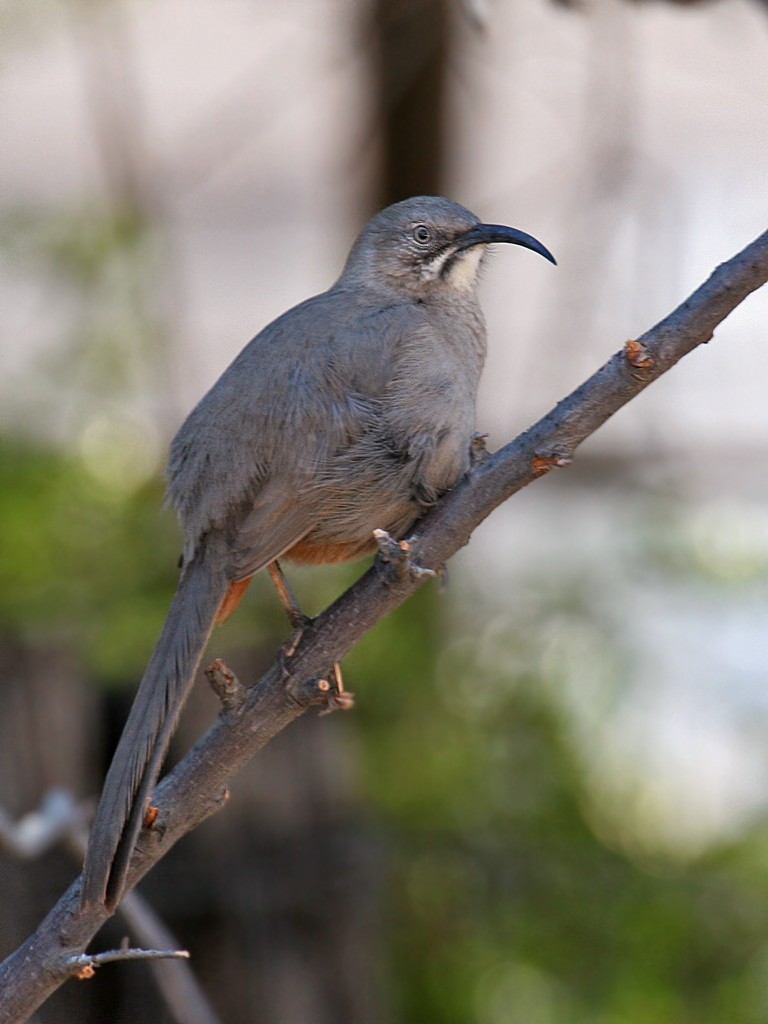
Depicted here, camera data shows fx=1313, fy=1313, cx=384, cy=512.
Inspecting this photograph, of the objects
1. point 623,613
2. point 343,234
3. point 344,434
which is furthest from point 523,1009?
point 343,234

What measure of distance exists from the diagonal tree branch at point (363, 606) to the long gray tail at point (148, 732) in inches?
1.9

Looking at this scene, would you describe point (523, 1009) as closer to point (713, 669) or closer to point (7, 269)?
point (713, 669)

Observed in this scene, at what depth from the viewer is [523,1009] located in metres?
4.92

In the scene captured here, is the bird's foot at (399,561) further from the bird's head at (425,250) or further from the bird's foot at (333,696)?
the bird's head at (425,250)

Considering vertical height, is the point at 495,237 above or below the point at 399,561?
above

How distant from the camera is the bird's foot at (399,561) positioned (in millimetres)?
2176

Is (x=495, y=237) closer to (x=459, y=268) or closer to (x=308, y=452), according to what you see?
(x=459, y=268)

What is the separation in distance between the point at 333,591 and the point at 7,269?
5.91 feet

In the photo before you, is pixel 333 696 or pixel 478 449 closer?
pixel 333 696

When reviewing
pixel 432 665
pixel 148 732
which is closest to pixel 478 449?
pixel 148 732

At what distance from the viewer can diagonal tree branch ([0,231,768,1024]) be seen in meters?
2.04

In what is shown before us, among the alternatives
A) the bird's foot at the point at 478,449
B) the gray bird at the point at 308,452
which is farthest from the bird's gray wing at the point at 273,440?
the bird's foot at the point at 478,449

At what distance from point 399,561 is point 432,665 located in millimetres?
3156

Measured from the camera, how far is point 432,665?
5285mm
